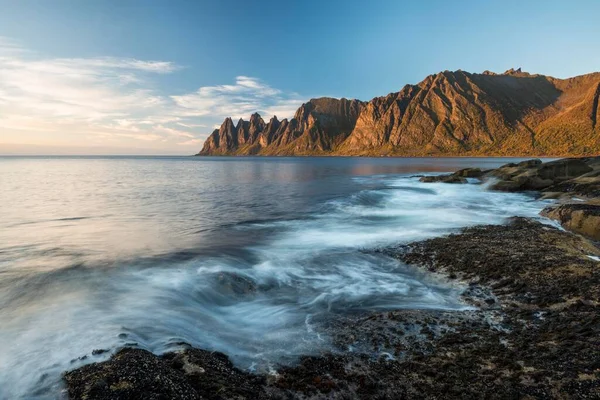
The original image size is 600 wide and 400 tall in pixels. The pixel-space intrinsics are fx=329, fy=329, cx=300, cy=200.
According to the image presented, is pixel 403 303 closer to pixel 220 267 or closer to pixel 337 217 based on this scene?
pixel 220 267

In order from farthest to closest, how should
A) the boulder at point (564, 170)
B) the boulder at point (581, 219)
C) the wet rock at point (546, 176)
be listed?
1. the boulder at point (564, 170)
2. the wet rock at point (546, 176)
3. the boulder at point (581, 219)

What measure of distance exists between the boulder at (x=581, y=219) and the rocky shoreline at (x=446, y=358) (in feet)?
19.1

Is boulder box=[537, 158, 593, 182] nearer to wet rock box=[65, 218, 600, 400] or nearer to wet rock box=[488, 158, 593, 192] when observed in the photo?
wet rock box=[488, 158, 593, 192]

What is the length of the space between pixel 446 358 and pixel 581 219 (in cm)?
1555

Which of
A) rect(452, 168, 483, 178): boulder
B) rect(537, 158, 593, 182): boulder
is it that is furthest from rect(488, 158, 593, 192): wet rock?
rect(452, 168, 483, 178): boulder

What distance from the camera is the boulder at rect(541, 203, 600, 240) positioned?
51.7 feet

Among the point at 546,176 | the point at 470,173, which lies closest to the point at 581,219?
the point at 546,176

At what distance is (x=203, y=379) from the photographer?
5547 mm

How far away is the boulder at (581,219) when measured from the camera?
1577 cm

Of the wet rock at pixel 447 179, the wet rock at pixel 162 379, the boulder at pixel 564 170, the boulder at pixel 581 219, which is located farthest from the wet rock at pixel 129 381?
the wet rock at pixel 447 179

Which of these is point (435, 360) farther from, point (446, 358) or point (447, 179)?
point (447, 179)

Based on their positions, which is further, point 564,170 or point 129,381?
point 564,170

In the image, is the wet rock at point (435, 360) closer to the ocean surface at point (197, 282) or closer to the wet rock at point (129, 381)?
the wet rock at point (129, 381)

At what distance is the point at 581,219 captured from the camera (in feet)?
55.2
